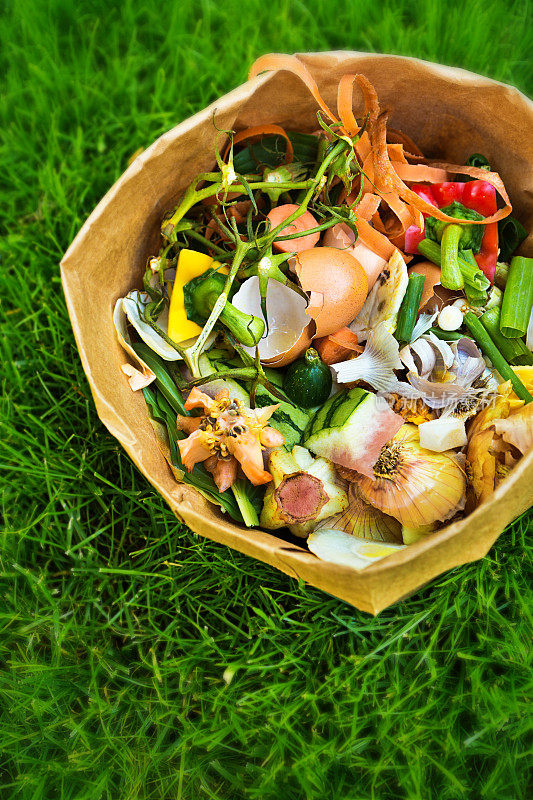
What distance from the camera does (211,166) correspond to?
1.43 metres

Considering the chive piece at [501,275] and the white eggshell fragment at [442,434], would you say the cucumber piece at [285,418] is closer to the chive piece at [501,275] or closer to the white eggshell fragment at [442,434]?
the white eggshell fragment at [442,434]

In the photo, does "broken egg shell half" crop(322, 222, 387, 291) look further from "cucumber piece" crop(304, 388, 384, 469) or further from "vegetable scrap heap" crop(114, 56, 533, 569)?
"cucumber piece" crop(304, 388, 384, 469)

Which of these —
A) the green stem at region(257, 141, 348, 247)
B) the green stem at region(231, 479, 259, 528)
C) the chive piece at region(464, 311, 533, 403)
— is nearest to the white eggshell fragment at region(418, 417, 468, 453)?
the chive piece at region(464, 311, 533, 403)

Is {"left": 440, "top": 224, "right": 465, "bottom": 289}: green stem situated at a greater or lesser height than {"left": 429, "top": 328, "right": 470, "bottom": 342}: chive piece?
greater

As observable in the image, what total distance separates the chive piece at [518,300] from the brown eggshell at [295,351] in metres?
0.39

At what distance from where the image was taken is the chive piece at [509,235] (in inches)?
56.9

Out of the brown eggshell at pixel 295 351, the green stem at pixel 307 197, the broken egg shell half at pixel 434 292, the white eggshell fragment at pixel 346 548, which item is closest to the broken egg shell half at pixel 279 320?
the brown eggshell at pixel 295 351

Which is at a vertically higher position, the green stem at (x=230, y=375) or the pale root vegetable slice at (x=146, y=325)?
the pale root vegetable slice at (x=146, y=325)

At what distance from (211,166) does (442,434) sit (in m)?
0.73

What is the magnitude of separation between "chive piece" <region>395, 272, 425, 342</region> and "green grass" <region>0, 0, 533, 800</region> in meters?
0.50

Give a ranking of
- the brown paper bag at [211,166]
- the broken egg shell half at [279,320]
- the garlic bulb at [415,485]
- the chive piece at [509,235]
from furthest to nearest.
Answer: the chive piece at [509,235], the broken egg shell half at [279,320], the garlic bulb at [415,485], the brown paper bag at [211,166]

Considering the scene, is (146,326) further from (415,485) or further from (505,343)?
(505,343)

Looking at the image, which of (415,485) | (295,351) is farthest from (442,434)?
(295,351)

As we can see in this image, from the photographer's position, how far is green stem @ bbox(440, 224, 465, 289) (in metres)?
1.33
